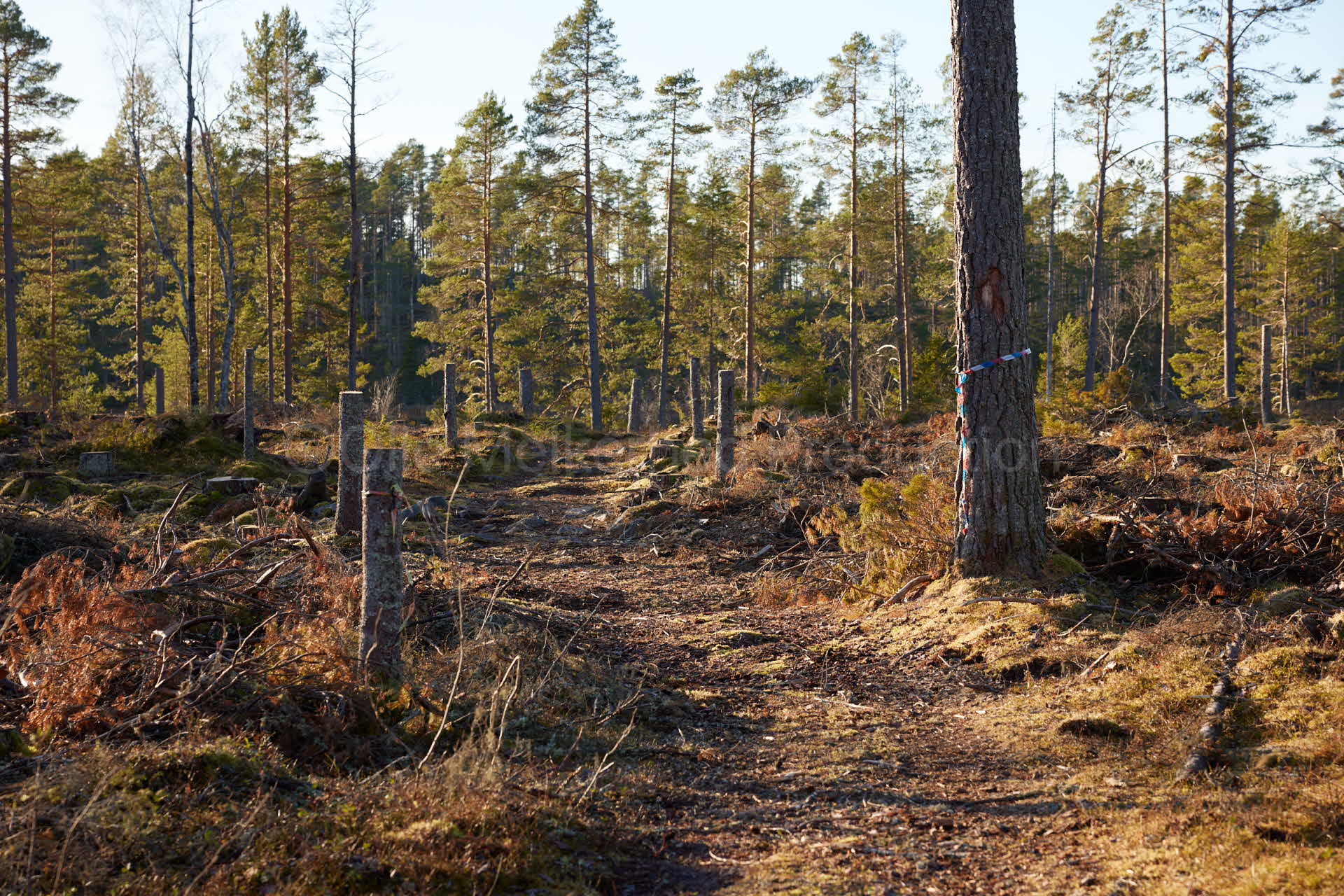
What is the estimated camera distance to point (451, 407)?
1892 cm

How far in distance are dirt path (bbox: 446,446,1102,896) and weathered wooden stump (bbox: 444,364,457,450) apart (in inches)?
485

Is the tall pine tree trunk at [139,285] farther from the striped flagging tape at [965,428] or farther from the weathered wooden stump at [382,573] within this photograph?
the striped flagging tape at [965,428]

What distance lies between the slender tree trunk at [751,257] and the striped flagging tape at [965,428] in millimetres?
20101

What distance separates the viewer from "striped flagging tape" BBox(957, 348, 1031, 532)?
6.33m

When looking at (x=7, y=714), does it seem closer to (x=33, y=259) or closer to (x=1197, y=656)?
(x=1197, y=656)

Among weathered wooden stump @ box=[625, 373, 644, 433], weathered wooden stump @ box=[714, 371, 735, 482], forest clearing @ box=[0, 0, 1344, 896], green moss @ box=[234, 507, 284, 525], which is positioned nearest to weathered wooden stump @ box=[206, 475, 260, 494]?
forest clearing @ box=[0, 0, 1344, 896]

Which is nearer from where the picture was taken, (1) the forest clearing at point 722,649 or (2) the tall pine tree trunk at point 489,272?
(1) the forest clearing at point 722,649

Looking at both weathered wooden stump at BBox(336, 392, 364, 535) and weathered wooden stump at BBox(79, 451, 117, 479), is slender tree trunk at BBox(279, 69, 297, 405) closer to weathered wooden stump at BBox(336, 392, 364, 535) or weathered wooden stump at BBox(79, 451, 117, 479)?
weathered wooden stump at BBox(79, 451, 117, 479)

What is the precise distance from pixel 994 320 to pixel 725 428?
7038 millimetres

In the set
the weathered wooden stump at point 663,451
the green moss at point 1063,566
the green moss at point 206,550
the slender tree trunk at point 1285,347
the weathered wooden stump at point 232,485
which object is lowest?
the green moss at point 1063,566

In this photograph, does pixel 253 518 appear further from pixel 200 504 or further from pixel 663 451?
Result: pixel 663 451

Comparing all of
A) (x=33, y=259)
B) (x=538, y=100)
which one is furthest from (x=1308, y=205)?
(x=33, y=259)

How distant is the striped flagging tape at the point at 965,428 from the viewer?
6328 millimetres

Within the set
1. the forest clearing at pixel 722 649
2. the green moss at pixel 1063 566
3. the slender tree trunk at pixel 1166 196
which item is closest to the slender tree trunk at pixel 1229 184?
the slender tree trunk at pixel 1166 196
